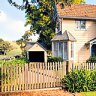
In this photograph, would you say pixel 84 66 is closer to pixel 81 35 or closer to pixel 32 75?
pixel 32 75

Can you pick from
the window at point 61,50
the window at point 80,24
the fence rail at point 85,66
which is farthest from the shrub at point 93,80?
the window at point 80,24

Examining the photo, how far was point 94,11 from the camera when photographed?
36.5 metres

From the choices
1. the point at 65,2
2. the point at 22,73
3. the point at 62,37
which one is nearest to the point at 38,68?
the point at 22,73

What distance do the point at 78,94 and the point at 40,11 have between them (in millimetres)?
35179

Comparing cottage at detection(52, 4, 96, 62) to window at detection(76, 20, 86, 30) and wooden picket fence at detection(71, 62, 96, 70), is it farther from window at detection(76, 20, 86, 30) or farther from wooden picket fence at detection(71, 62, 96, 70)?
wooden picket fence at detection(71, 62, 96, 70)

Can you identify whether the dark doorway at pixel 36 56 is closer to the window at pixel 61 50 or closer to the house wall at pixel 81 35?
the window at pixel 61 50

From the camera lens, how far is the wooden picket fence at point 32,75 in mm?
13555

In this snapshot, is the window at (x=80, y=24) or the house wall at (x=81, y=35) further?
the window at (x=80, y=24)

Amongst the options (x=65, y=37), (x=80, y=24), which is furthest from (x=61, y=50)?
(x=80, y=24)

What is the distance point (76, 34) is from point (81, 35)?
0.73 metres

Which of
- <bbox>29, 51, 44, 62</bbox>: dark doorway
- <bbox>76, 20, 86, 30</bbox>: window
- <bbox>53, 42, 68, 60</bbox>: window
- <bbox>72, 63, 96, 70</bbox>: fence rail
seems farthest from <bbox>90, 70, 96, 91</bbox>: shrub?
<bbox>29, 51, 44, 62</bbox>: dark doorway

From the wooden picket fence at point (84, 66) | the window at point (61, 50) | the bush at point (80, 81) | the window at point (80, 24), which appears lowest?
the bush at point (80, 81)

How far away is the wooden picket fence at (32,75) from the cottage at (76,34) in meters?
18.7

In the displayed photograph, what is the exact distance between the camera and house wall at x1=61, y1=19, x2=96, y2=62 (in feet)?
112
